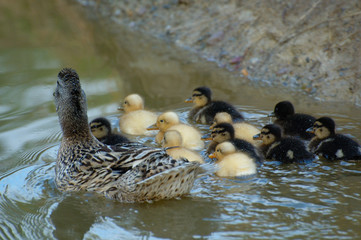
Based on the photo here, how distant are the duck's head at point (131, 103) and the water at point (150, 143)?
0.19 meters

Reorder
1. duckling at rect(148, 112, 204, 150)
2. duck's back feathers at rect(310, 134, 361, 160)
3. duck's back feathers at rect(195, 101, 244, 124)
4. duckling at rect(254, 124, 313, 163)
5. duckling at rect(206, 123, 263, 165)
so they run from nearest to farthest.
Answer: duck's back feathers at rect(310, 134, 361, 160) → duckling at rect(254, 124, 313, 163) → duckling at rect(206, 123, 263, 165) → duckling at rect(148, 112, 204, 150) → duck's back feathers at rect(195, 101, 244, 124)

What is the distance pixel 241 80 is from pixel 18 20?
5234 mm

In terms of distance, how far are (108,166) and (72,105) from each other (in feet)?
2.44

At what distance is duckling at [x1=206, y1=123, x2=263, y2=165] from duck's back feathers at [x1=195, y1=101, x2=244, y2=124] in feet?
2.20

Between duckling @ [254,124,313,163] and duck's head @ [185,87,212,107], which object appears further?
duck's head @ [185,87,212,107]

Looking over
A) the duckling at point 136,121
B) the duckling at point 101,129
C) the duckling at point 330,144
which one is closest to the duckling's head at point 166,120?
the duckling at point 136,121

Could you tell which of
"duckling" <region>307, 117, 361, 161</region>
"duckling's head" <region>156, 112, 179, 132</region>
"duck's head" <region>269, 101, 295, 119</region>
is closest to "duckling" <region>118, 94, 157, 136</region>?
"duckling's head" <region>156, 112, 179, 132</region>

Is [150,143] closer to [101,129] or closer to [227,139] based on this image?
[101,129]

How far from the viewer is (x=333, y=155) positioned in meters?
4.96

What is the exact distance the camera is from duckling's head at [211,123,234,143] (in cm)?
539

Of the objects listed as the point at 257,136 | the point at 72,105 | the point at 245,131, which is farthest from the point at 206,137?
the point at 72,105

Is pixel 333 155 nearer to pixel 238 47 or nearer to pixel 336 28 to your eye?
pixel 336 28

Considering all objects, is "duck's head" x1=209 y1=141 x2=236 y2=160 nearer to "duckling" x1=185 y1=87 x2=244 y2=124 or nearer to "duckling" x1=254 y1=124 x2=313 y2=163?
"duckling" x1=254 y1=124 x2=313 y2=163

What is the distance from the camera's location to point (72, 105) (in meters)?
4.72
